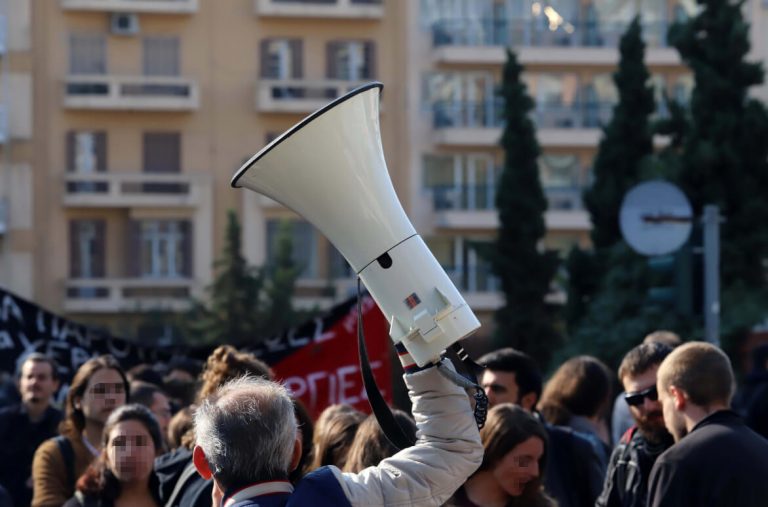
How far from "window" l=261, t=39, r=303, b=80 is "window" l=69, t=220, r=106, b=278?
5874 mm

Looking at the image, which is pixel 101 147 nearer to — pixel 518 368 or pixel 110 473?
pixel 518 368

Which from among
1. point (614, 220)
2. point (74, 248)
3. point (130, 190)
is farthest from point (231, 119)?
point (614, 220)

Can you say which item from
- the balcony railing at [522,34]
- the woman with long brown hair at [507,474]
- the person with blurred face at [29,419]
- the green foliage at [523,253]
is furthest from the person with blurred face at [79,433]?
the balcony railing at [522,34]

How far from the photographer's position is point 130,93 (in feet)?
122

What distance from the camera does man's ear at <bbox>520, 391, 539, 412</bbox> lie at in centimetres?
690

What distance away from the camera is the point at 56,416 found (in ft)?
27.0

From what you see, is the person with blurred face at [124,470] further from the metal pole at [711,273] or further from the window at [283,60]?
the window at [283,60]

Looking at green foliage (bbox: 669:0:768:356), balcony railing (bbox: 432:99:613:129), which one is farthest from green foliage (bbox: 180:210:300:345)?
green foliage (bbox: 669:0:768:356)

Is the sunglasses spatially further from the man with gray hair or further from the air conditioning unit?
the air conditioning unit

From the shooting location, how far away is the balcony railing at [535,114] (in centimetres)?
3916

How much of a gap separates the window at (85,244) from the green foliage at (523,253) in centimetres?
1101

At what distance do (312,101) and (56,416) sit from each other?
99.5 ft

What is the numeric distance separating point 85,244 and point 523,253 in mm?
12033

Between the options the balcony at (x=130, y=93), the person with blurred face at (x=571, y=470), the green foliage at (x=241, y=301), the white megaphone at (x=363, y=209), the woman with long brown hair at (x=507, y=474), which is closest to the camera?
the white megaphone at (x=363, y=209)
